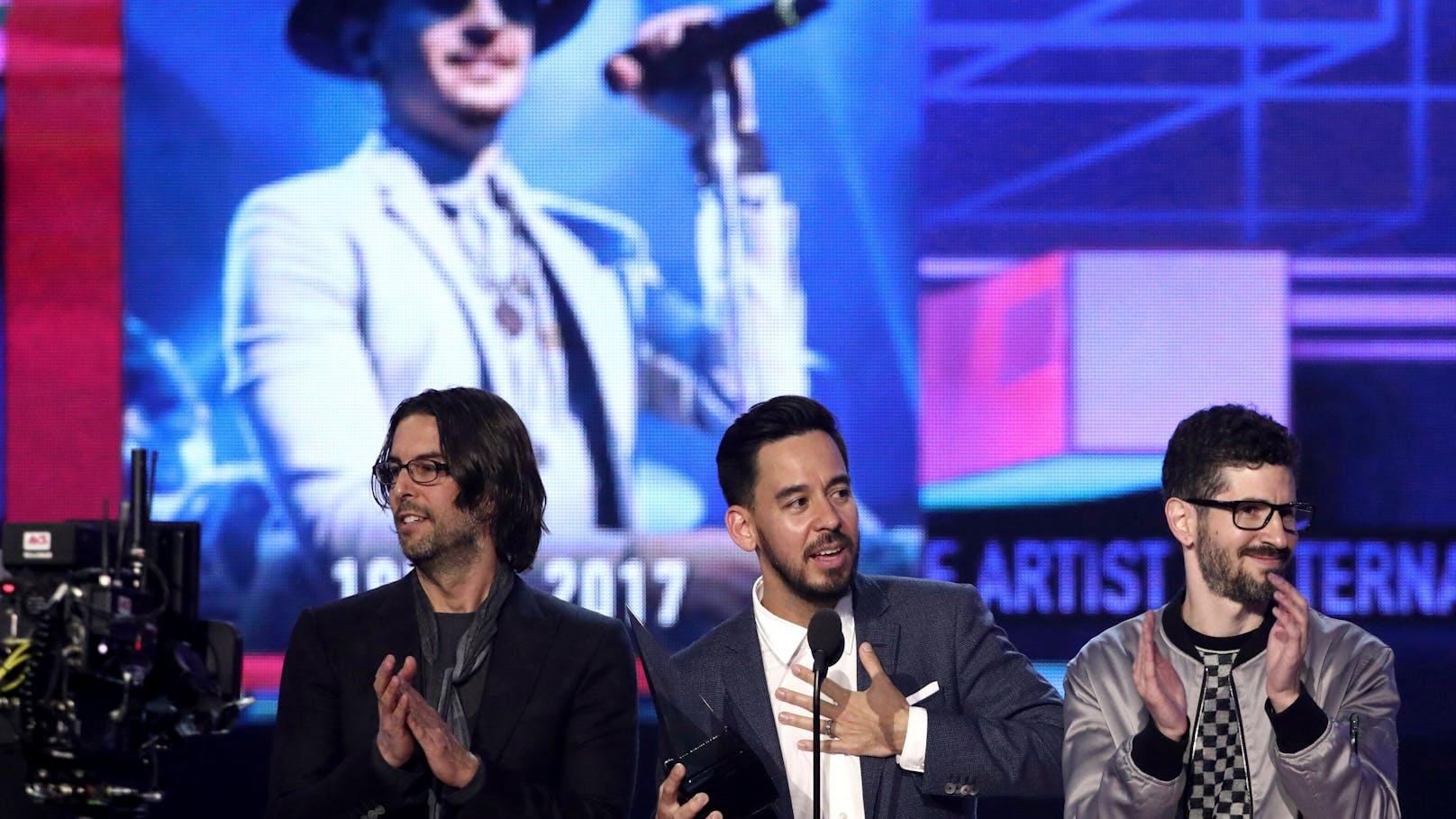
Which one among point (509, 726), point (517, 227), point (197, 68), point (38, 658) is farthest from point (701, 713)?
point (197, 68)

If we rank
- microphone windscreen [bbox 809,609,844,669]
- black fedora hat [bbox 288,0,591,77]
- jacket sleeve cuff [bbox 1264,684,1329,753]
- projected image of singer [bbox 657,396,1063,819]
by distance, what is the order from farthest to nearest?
1. black fedora hat [bbox 288,0,591,77]
2. projected image of singer [bbox 657,396,1063,819]
3. jacket sleeve cuff [bbox 1264,684,1329,753]
4. microphone windscreen [bbox 809,609,844,669]

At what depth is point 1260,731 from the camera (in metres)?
3.04

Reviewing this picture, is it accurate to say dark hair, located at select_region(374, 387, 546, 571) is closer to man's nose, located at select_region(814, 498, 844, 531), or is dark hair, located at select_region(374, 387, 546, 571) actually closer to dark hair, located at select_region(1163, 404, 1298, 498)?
man's nose, located at select_region(814, 498, 844, 531)

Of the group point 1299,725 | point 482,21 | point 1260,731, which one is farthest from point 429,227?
point 1299,725

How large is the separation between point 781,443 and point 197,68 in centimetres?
403

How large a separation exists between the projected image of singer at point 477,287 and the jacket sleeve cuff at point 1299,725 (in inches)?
138

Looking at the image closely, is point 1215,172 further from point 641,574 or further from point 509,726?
point 509,726

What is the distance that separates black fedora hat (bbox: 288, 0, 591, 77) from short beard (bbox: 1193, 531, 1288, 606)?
400 centimetres

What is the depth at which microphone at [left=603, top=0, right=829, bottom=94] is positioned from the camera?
627cm

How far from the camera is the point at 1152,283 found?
6.18 meters

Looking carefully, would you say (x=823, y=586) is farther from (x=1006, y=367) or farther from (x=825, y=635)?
(x=1006, y=367)

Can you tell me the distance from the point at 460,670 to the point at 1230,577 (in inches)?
58.6

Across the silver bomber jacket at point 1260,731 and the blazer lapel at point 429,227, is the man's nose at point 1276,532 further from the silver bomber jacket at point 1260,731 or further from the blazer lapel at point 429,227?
the blazer lapel at point 429,227

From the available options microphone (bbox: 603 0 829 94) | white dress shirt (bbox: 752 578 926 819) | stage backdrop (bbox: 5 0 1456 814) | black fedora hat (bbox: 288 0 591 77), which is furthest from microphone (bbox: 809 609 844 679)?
black fedora hat (bbox: 288 0 591 77)
